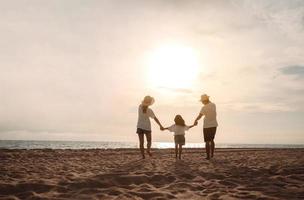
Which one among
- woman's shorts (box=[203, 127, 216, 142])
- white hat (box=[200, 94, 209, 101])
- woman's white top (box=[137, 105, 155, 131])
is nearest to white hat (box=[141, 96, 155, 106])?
woman's white top (box=[137, 105, 155, 131])

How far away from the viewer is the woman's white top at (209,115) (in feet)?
40.2

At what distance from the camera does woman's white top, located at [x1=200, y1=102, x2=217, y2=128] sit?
1226 cm

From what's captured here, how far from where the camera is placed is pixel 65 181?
618cm

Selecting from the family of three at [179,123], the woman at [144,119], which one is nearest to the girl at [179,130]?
the family of three at [179,123]

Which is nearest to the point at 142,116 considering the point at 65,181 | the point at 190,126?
the point at 190,126

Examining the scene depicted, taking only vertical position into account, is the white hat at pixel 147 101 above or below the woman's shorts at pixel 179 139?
above

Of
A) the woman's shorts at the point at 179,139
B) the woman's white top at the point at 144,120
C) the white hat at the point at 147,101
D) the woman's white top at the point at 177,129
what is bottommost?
the woman's shorts at the point at 179,139

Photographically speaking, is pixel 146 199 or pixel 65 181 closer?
pixel 146 199

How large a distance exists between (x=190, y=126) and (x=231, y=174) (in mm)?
6192

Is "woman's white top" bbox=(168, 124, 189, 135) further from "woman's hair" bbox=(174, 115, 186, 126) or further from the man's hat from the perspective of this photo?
the man's hat

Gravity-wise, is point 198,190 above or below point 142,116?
below

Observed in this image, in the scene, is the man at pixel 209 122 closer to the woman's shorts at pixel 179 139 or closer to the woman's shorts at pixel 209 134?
the woman's shorts at pixel 209 134

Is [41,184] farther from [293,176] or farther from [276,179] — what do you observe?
[293,176]

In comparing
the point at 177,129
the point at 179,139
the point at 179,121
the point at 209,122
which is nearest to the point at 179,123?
the point at 179,121
